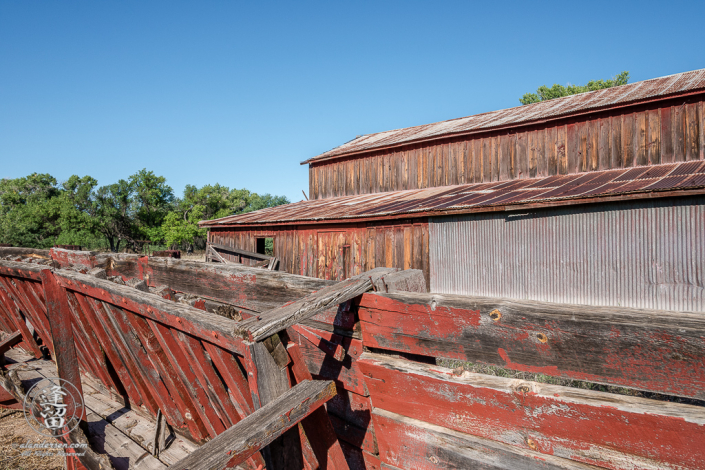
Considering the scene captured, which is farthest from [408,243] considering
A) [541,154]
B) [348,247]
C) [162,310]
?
[162,310]

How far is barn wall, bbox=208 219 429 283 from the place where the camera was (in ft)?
32.8

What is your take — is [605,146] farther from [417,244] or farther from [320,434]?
[320,434]

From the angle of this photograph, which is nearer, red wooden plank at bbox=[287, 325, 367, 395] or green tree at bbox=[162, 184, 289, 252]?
red wooden plank at bbox=[287, 325, 367, 395]

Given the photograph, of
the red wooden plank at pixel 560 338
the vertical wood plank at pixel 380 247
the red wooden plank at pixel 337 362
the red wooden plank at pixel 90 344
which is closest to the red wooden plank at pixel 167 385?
the red wooden plank at pixel 337 362

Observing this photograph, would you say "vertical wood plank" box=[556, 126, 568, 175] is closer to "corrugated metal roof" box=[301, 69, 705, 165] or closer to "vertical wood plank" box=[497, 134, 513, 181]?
"corrugated metal roof" box=[301, 69, 705, 165]

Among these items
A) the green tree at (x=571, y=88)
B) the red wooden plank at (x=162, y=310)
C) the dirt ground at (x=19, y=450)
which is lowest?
the dirt ground at (x=19, y=450)

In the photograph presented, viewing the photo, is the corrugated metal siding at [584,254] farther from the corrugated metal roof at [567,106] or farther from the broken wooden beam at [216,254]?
the broken wooden beam at [216,254]

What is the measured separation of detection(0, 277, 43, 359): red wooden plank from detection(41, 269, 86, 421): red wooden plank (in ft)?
7.64

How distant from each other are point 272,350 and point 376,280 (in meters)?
0.58

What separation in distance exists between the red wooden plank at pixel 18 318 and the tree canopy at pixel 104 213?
34.7m

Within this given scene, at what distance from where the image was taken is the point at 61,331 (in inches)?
112

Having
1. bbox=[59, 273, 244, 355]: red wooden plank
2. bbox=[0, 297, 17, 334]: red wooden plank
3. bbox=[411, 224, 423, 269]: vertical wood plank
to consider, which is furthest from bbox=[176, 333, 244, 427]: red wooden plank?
bbox=[411, 224, 423, 269]: vertical wood plank

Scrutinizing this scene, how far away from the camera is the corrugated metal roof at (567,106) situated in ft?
34.9

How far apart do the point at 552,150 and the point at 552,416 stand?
1248 cm
